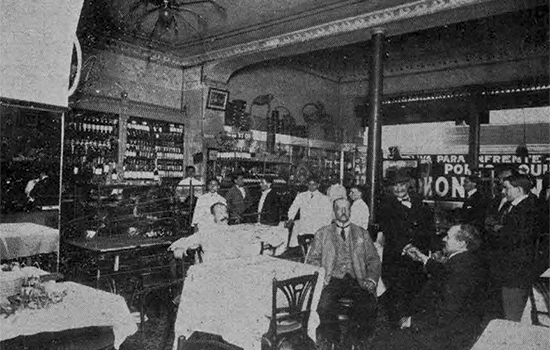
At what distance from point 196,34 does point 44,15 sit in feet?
23.4

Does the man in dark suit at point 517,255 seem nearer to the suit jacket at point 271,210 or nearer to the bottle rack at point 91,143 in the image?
the suit jacket at point 271,210

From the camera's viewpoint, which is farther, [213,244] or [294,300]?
[213,244]

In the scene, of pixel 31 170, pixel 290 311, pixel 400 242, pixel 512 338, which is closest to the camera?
pixel 512 338

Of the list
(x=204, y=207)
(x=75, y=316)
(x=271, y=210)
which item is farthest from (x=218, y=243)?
(x=271, y=210)

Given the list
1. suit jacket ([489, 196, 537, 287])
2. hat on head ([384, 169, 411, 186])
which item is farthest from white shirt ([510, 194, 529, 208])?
hat on head ([384, 169, 411, 186])

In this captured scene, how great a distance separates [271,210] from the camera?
8562 mm

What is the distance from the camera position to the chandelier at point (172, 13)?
248 inches

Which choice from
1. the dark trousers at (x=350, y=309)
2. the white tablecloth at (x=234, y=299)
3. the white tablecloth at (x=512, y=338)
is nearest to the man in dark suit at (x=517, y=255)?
the dark trousers at (x=350, y=309)

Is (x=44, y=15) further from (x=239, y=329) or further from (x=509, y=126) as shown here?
(x=509, y=126)

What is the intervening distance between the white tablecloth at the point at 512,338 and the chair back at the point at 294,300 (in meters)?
1.27

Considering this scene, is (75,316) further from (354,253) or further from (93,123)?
(93,123)

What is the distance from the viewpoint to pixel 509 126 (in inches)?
443

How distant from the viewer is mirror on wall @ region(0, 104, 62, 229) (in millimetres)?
3838

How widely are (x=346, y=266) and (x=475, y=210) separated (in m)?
3.77
